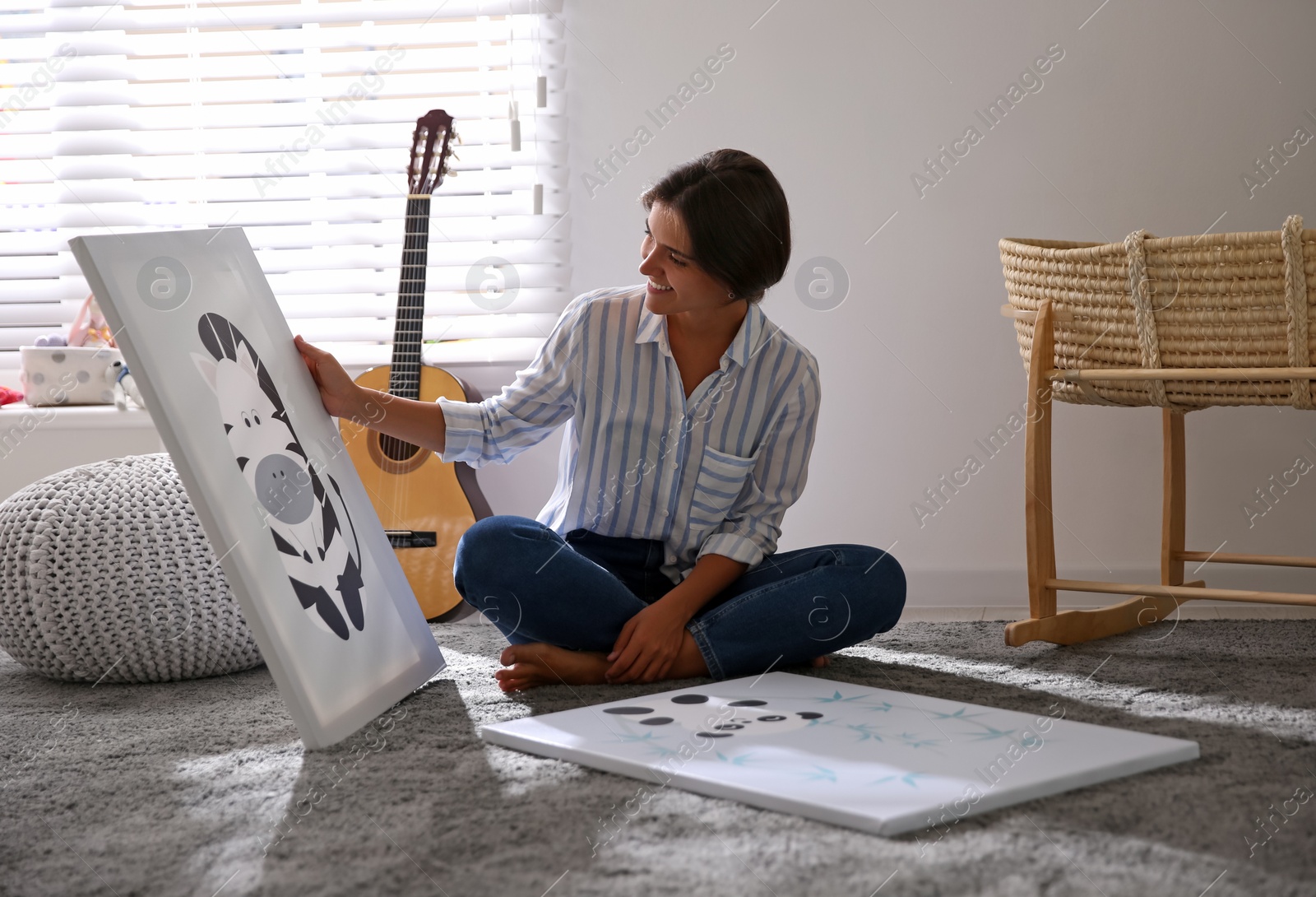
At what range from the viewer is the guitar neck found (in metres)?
1.84

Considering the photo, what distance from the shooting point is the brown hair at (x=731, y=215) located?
125cm

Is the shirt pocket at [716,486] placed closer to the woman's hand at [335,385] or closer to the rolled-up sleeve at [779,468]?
the rolled-up sleeve at [779,468]

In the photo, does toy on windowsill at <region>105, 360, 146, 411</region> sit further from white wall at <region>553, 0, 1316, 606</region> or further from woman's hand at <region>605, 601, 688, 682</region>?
woman's hand at <region>605, 601, 688, 682</region>

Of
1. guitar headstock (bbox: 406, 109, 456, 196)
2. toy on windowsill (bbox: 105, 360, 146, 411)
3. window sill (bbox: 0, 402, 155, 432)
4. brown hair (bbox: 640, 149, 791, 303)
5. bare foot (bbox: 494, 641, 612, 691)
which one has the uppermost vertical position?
guitar headstock (bbox: 406, 109, 456, 196)

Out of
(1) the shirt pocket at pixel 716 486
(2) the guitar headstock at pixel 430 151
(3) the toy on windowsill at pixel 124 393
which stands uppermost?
(2) the guitar headstock at pixel 430 151

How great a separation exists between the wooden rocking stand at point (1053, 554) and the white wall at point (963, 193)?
313 millimetres

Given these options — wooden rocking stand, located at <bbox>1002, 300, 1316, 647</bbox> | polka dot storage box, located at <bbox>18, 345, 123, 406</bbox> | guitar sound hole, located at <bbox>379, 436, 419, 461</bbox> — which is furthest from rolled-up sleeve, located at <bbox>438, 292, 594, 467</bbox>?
polka dot storage box, located at <bbox>18, 345, 123, 406</bbox>

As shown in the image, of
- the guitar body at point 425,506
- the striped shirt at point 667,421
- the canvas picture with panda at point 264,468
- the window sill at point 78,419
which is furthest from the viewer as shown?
the window sill at point 78,419

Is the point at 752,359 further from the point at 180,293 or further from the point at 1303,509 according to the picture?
the point at 1303,509

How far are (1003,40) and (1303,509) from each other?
95cm

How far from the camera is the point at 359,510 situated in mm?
1283

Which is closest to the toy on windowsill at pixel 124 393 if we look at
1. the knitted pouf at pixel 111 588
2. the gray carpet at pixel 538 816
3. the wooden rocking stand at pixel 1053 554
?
the knitted pouf at pixel 111 588

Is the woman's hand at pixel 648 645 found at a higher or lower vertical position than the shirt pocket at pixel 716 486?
lower

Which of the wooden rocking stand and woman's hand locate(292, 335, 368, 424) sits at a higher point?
woman's hand locate(292, 335, 368, 424)
